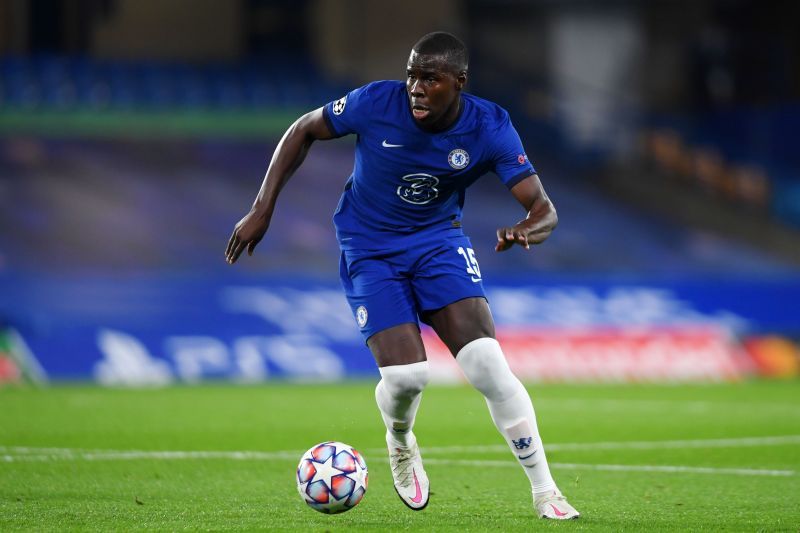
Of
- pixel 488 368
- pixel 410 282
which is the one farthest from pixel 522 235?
pixel 410 282

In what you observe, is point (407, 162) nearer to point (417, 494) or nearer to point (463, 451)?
point (417, 494)

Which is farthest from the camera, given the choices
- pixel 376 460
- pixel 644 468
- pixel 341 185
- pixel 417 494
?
pixel 341 185

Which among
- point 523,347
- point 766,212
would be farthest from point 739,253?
point 523,347

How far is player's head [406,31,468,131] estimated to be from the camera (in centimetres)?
579

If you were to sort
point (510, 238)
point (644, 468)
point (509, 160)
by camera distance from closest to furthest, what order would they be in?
1. point (510, 238)
2. point (509, 160)
3. point (644, 468)

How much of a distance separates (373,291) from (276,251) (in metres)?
15.6

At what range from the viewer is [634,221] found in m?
23.4

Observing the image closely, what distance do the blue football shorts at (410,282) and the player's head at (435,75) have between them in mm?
627

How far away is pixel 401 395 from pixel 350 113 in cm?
133

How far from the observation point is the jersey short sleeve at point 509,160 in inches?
235

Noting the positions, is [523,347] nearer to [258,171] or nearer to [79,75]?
[258,171]

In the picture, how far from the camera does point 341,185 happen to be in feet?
76.1

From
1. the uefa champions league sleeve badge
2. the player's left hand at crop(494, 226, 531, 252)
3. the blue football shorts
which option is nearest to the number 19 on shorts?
the blue football shorts

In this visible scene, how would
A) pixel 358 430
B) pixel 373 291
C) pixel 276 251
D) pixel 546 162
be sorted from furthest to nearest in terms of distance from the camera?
pixel 546 162
pixel 276 251
pixel 358 430
pixel 373 291
